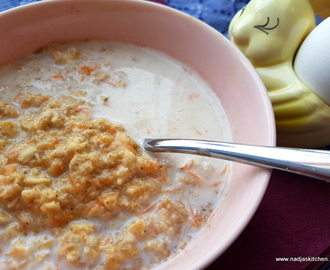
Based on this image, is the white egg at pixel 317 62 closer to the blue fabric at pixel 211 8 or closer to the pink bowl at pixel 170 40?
the pink bowl at pixel 170 40

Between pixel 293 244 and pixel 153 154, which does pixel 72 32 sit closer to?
pixel 153 154

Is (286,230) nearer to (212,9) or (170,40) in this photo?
(170,40)

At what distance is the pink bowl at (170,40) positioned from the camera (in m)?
1.04

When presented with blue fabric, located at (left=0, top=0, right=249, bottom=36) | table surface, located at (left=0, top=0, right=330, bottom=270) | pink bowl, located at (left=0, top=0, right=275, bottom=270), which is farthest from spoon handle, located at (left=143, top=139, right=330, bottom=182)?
blue fabric, located at (left=0, top=0, right=249, bottom=36)

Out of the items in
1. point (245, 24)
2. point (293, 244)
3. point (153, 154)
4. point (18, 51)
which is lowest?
point (293, 244)

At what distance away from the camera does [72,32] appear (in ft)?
4.28

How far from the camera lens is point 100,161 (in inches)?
39.3

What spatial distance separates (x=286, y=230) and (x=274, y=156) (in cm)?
26

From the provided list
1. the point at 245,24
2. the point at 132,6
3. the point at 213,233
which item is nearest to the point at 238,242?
the point at 213,233

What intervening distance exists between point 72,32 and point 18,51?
17cm

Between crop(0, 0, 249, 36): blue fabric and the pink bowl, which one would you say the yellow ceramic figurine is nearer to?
the pink bowl

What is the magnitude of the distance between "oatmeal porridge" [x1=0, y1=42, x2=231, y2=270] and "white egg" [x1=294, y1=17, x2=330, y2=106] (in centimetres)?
26

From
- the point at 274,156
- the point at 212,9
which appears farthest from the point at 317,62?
the point at 212,9

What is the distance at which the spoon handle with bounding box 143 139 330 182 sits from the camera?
2.81 ft
